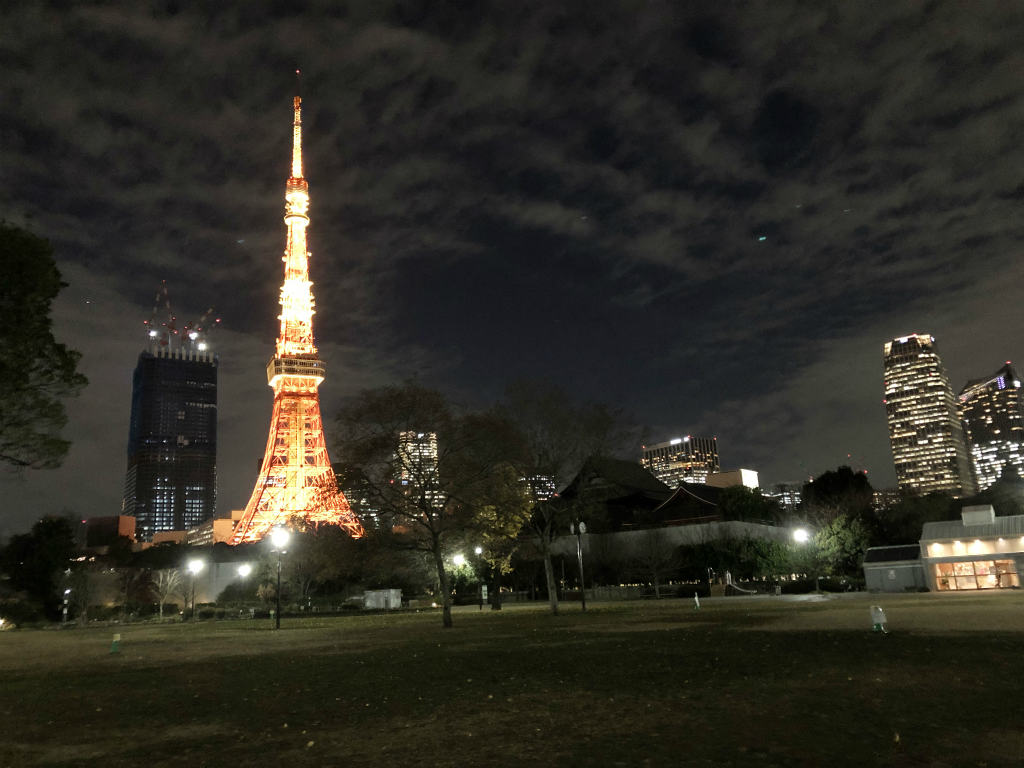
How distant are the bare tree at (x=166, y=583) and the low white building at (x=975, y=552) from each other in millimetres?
53894

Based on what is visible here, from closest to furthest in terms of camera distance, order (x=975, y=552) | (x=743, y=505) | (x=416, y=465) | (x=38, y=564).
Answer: (x=416, y=465)
(x=975, y=552)
(x=38, y=564)
(x=743, y=505)

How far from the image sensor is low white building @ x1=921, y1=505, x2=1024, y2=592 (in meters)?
43.3

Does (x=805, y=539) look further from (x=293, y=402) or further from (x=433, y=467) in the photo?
(x=293, y=402)

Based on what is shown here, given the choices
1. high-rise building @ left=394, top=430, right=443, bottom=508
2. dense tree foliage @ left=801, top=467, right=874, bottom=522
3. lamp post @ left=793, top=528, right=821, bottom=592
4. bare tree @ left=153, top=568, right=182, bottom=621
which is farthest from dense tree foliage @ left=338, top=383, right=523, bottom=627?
dense tree foliage @ left=801, top=467, right=874, bottom=522

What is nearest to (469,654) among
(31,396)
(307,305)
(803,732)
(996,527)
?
(803,732)

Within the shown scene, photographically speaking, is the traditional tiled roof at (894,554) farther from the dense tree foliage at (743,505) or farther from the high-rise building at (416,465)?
the high-rise building at (416,465)

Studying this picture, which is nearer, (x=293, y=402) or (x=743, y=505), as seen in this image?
(x=743, y=505)

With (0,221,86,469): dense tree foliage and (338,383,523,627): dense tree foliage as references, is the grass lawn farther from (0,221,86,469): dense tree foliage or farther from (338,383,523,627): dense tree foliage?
(338,383,523,627): dense tree foliage

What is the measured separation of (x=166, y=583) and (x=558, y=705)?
60434 millimetres

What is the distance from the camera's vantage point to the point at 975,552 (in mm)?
44438

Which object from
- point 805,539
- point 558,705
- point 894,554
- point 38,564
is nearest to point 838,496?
point 805,539

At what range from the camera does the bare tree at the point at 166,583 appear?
59875mm

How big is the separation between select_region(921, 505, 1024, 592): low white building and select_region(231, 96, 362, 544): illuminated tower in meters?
53.4

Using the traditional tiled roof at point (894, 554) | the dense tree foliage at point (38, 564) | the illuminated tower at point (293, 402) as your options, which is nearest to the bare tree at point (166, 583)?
the dense tree foliage at point (38, 564)
